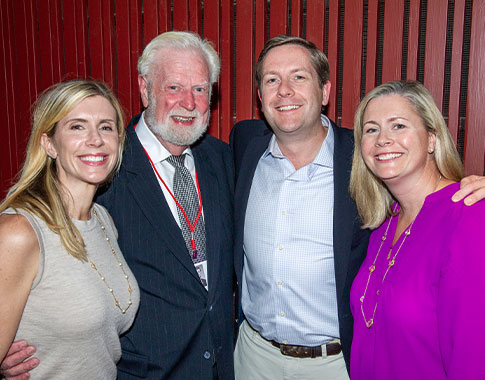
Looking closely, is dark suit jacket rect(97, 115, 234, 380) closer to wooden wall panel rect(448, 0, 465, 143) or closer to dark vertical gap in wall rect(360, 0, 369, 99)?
dark vertical gap in wall rect(360, 0, 369, 99)

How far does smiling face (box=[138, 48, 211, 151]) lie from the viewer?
2.17 meters

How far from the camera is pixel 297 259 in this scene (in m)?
2.00

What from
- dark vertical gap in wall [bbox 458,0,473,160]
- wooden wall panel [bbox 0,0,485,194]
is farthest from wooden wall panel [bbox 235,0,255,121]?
dark vertical gap in wall [bbox 458,0,473,160]

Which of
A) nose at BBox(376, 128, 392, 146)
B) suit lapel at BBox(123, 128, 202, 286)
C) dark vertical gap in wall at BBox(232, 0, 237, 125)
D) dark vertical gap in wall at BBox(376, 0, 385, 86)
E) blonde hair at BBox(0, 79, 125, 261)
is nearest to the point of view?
blonde hair at BBox(0, 79, 125, 261)

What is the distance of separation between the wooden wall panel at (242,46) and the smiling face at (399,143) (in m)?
0.79

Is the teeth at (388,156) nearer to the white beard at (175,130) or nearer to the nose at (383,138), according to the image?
the nose at (383,138)

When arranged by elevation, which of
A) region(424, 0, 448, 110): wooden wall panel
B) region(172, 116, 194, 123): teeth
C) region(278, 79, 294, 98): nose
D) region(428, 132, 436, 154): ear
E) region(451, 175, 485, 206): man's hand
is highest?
region(424, 0, 448, 110): wooden wall panel

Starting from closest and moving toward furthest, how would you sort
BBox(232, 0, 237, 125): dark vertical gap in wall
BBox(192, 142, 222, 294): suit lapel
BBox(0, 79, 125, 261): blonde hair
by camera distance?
BBox(0, 79, 125, 261): blonde hair → BBox(192, 142, 222, 294): suit lapel → BBox(232, 0, 237, 125): dark vertical gap in wall

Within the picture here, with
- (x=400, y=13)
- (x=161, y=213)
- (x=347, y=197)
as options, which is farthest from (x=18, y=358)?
(x=400, y=13)

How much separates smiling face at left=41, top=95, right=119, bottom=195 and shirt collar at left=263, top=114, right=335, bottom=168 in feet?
3.00

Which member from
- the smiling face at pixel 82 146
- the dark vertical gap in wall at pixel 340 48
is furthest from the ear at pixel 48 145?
the dark vertical gap in wall at pixel 340 48

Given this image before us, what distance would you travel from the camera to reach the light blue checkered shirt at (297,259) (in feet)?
6.56

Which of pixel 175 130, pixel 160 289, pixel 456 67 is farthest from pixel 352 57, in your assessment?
pixel 160 289

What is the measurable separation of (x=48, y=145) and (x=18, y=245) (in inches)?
18.8
